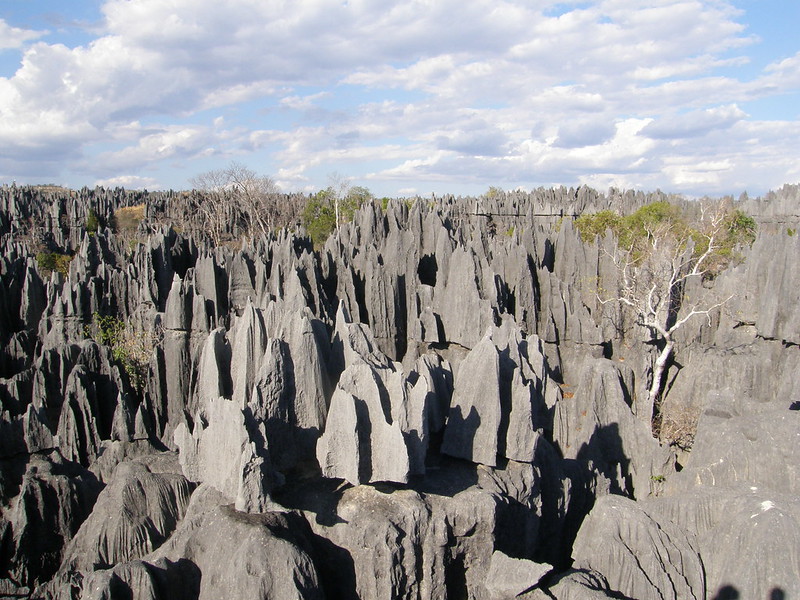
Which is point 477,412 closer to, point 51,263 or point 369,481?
point 369,481

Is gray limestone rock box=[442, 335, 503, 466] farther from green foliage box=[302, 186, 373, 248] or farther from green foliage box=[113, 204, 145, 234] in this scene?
green foliage box=[113, 204, 145, 234]

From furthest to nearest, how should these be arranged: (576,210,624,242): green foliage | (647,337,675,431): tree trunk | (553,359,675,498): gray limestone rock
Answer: (576,210,624,242): green foliage
(647,337,675,431): tree trunk
(553,359,675,498): gray limestone rock

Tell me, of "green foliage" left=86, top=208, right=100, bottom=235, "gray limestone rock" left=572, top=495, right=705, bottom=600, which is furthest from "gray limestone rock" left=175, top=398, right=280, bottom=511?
"green foliage" left=86, top=208, right=100, bottom=235

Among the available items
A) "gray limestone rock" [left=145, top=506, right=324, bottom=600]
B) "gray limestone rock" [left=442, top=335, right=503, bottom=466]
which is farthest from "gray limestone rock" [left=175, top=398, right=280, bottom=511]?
"gray limestone rock" [left=442, top=335, right=503, bottom=466]

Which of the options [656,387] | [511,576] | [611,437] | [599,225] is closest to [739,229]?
[599,225]

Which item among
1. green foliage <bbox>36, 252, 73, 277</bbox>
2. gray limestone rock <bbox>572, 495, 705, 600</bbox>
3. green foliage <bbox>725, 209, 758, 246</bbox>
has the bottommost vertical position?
gray limestone rock <bbox>572, 495, 705, 600</bbox>

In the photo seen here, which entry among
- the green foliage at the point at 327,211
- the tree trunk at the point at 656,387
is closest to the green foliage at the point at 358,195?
the green foliage at the point at 327,211

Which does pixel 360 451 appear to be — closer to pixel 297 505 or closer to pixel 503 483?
pixel 297 505

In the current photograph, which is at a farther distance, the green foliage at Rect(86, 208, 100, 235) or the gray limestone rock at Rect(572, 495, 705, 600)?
the green foliage at Rect(86, 208, 100, 235)

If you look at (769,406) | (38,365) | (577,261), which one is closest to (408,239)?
(577,261)

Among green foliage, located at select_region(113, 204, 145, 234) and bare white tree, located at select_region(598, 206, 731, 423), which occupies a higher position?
green foliage, located at select_region(113, 204, 145, 234)

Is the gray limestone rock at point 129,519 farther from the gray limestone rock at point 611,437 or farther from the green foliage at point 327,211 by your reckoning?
the green foliage at point 327,211

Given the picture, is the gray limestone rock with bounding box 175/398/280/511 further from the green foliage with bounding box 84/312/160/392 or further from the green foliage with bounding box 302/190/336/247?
the green foliage with bounding box 302/190/336/247

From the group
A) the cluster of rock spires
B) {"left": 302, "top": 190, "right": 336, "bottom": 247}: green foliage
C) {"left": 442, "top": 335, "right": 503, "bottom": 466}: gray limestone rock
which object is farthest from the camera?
{"left": 302, "top": 190, "right": 336, "bottom": 247}: green foliage
